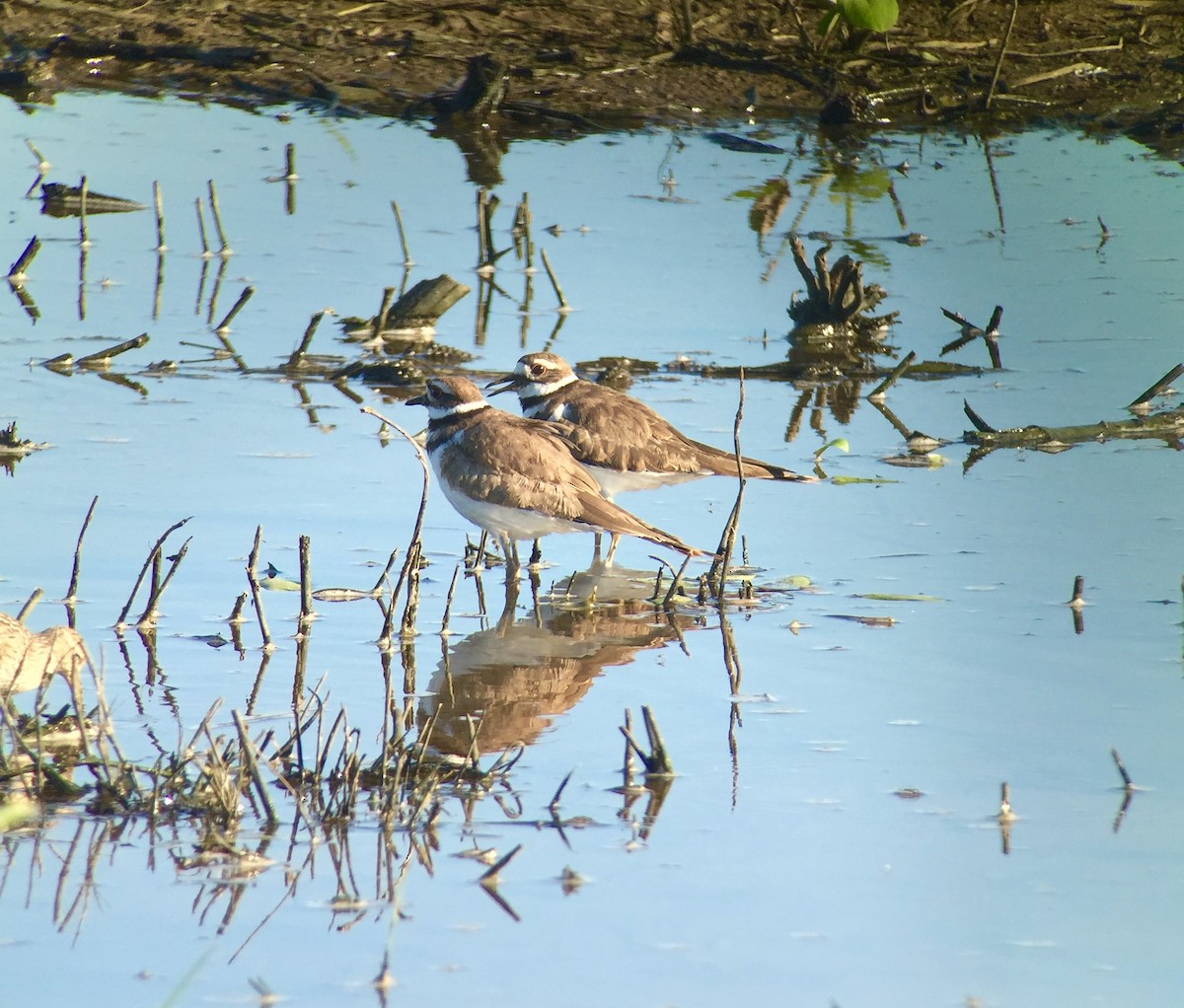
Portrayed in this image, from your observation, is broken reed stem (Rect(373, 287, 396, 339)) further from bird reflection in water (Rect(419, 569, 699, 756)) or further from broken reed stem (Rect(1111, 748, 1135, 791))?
broken reed stem (Rect(1111, 748, 1135, 791))

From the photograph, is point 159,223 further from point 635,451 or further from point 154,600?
point 154,600

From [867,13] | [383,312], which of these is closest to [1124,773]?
[383,312]

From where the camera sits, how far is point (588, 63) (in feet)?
48.6

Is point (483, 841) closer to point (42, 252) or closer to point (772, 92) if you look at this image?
point (42, 252)

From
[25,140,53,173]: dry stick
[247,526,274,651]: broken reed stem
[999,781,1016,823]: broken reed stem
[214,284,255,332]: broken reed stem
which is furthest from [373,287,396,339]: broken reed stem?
[999,781,1016,823]: broken reed stem

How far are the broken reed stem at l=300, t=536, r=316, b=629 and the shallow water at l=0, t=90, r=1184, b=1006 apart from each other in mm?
123

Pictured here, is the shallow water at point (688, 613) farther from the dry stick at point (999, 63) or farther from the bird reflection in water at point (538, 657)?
the dry stick at point (999, 63)

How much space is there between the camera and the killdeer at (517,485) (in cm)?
696

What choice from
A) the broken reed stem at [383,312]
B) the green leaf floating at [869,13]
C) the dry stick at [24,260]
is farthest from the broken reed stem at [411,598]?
the green leaf floating at [869,13]

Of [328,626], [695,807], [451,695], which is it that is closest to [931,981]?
[695,807]

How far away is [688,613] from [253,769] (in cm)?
258

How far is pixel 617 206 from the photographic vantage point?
41.3 feet

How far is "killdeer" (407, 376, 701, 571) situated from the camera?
6965mm

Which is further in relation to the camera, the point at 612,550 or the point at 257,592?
the point at 612,550
